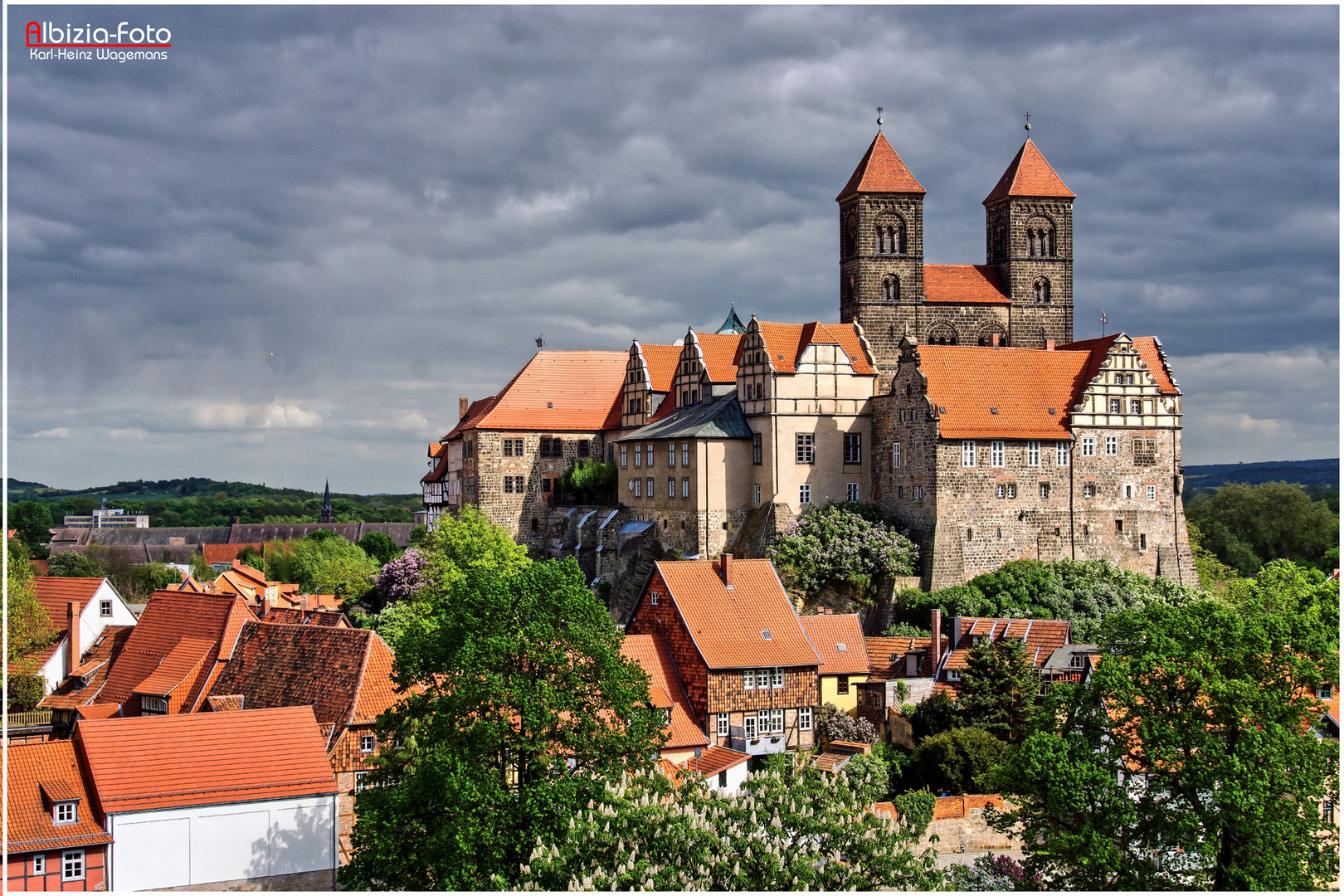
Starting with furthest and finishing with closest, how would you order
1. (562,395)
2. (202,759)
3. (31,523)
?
1. (31,523)
2. (562,395)
3. (202,759)

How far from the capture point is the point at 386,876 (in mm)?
25422

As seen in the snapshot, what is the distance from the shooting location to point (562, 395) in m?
70.2

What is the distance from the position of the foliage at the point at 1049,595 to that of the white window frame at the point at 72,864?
2886 cm

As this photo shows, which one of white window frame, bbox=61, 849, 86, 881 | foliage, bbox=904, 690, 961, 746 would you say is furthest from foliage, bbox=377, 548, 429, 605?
white window frame, bbox=61, 849, 86, 881

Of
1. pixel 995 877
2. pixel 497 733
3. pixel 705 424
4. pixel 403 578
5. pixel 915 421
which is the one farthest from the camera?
pixel 403 578

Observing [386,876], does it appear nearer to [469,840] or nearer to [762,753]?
[469,840]

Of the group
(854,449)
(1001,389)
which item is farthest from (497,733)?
(1001,389)

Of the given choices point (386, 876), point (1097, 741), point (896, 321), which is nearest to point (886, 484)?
point (896, 321)

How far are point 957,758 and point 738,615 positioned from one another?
7885 millimetres

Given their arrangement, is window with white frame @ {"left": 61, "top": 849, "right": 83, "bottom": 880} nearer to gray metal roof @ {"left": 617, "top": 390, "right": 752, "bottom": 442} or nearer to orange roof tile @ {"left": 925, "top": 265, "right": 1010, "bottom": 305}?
gray metal roof @ {"left": 617, "top": 390, "right": 752, "bottom": 442}

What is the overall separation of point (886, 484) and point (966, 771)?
18170mm

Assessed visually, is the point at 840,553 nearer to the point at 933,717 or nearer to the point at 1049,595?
the point at 1049,595

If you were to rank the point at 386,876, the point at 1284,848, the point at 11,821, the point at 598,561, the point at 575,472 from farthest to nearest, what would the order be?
1. the point at 575,472
2. the point at 598,561
3. the point at 11,821
4. the point at 386,876
5. the point at 1284,848

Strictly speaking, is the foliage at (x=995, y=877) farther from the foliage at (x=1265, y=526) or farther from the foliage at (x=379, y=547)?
the foliage at (x=379, y=547)
